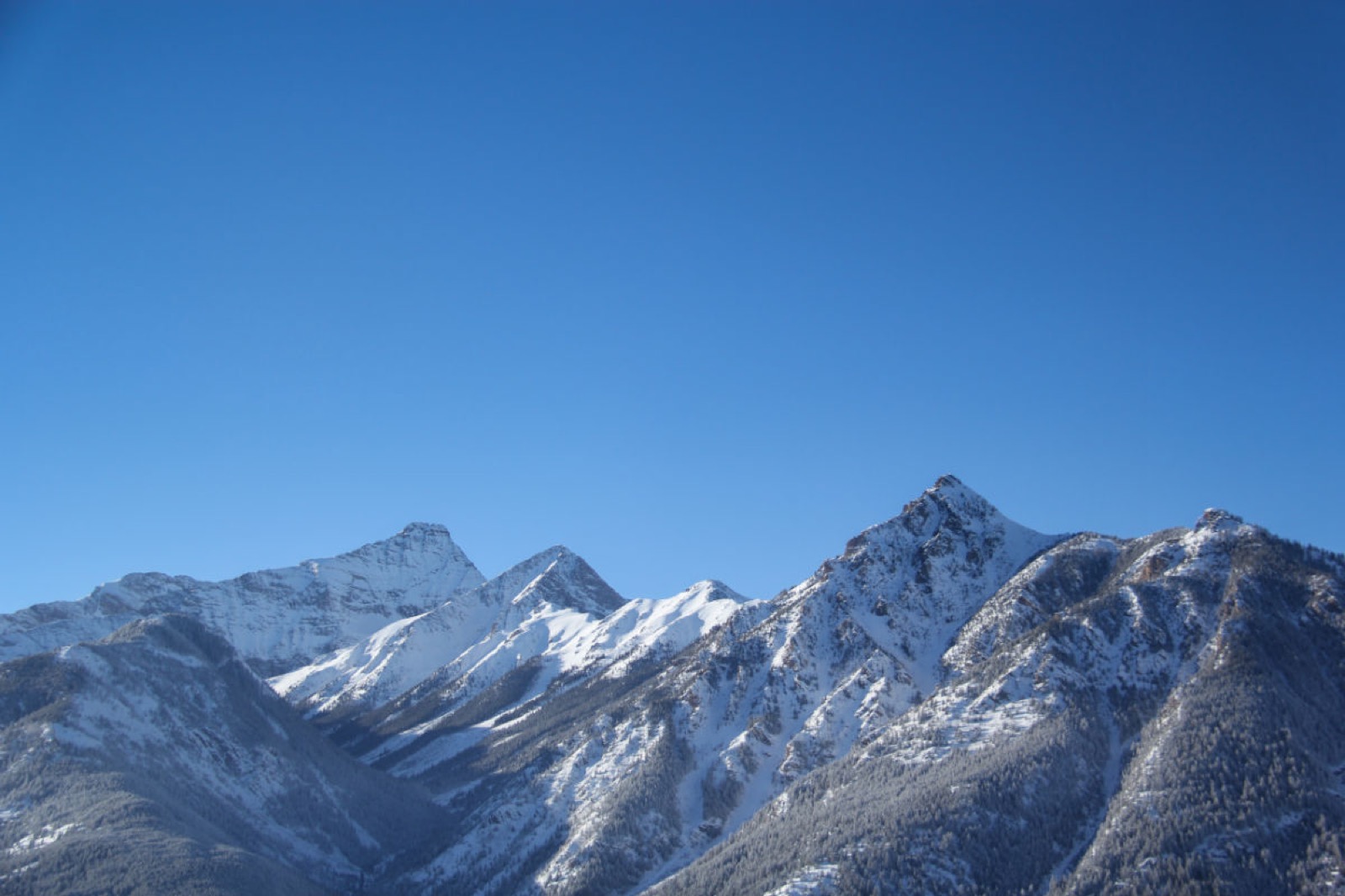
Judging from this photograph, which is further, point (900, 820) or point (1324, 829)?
point (900, 820)

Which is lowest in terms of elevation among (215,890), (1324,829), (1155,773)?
(1324,829)

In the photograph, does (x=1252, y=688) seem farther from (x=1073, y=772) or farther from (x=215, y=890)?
(x=215, y=890)

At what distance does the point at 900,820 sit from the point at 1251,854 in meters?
52.8

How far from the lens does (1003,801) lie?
620 ft

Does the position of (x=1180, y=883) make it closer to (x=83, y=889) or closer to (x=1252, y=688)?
(x=1252, y=688)

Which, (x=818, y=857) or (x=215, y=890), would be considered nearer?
(x=818, y=857)

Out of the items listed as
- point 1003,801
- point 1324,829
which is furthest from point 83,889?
point 1324,829

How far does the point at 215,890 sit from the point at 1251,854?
17067 cm

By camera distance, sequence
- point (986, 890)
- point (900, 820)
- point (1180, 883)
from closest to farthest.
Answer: point (1180, 883) < point (986, 890) < point (900, 820)

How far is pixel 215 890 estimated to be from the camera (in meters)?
196

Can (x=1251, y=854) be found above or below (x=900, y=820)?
below

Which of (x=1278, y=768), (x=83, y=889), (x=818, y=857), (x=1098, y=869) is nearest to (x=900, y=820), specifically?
(x=818, y=857)

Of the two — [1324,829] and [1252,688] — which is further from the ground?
[1252,688]

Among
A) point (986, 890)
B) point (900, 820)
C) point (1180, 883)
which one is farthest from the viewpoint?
point (900, 820)
